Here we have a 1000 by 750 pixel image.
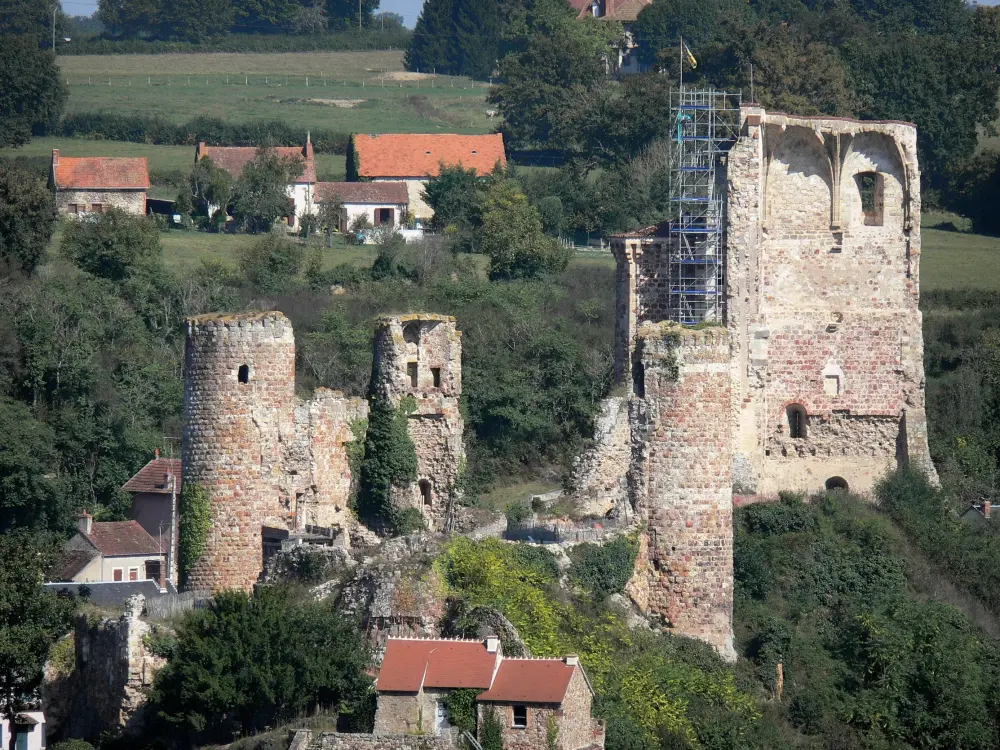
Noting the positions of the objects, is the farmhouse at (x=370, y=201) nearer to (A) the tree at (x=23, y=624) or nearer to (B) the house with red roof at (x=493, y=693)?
(A) the tree at (x=23, y=624)

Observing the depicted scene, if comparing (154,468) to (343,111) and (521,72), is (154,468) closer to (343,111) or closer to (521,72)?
(521,72)

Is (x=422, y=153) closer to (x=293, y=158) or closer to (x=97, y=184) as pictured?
(x=293, y=158)

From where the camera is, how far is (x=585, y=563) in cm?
3725

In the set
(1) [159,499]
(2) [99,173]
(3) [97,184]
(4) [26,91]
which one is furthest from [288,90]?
(1) [159,499]

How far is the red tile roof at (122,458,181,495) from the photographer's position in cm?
4994

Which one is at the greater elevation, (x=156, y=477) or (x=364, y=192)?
(x=364, y=192)

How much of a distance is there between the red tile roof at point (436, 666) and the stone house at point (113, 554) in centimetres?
1264

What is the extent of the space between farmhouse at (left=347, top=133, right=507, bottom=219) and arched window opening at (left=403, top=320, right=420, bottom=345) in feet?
116

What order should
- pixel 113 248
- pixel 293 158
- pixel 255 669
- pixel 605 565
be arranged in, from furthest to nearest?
pixel 293 158 → pixel 113 248 → pixel 605 565 → pixel 255 669

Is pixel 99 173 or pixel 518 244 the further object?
pixel 99 173

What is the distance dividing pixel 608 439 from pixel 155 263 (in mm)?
26384

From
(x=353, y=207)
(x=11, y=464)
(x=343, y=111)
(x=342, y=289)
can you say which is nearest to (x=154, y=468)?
(x=11, y=464)

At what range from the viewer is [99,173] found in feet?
251

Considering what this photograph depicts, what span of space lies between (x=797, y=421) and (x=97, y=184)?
112 feet
